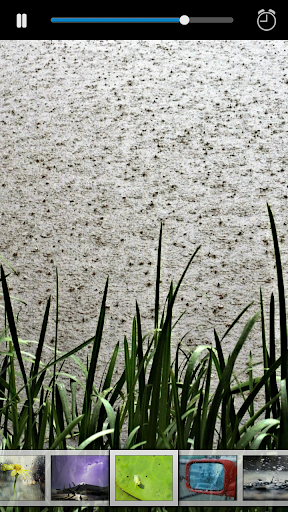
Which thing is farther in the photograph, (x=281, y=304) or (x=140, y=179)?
(x=140, y=179)

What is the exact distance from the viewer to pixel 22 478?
394 mm

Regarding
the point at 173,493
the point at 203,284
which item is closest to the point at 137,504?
the point at 173,493

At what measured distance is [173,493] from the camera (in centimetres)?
37

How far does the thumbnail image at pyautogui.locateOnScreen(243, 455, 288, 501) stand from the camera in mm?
372

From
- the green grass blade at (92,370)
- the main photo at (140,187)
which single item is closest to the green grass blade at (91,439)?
the green grass blade at (92,370)

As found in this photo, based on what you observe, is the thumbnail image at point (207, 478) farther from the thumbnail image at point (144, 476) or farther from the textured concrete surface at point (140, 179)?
the textured concrete surface at point (140, 179)

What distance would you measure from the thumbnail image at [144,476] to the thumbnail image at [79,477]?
0.04 feet

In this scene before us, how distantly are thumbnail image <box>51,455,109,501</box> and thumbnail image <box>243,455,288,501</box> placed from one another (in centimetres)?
13

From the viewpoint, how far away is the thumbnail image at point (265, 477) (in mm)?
372
